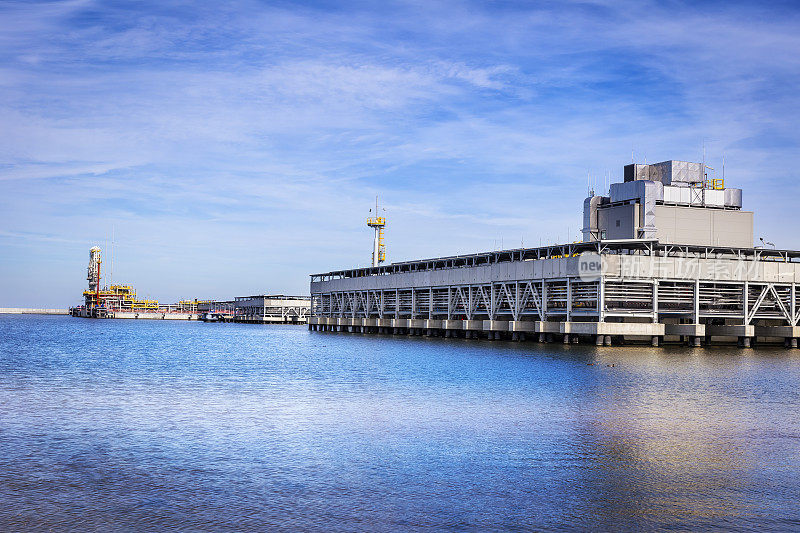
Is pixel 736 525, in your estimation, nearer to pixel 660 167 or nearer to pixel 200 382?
pixel 200 382

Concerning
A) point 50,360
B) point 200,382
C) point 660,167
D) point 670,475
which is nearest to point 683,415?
point 670,475

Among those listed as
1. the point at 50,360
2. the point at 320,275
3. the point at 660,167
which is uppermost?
the point at 660,167

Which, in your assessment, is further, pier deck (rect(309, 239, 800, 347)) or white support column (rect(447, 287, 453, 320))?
white support column (rect(447, 287, 453, 320))

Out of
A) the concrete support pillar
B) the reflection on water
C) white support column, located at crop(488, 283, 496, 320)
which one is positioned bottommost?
the reflection on water

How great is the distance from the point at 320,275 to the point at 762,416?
542 ft

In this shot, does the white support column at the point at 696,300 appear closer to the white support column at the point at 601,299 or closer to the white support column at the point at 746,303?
the white support column at the point at 746,303

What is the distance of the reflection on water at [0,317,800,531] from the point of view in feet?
54.2

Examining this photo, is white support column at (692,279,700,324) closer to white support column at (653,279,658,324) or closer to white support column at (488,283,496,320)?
white support column at (653,279,658,324)

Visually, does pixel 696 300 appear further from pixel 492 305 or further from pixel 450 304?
pixel 450 304

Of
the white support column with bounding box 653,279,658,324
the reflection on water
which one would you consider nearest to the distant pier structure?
the white support column with bounding box 653,279,658,324

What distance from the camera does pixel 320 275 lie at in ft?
636

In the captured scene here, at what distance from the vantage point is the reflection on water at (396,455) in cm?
1653

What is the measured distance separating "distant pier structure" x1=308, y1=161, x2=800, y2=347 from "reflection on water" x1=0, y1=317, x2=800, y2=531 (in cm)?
4924

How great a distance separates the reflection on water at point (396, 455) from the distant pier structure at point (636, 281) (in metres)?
49.2
